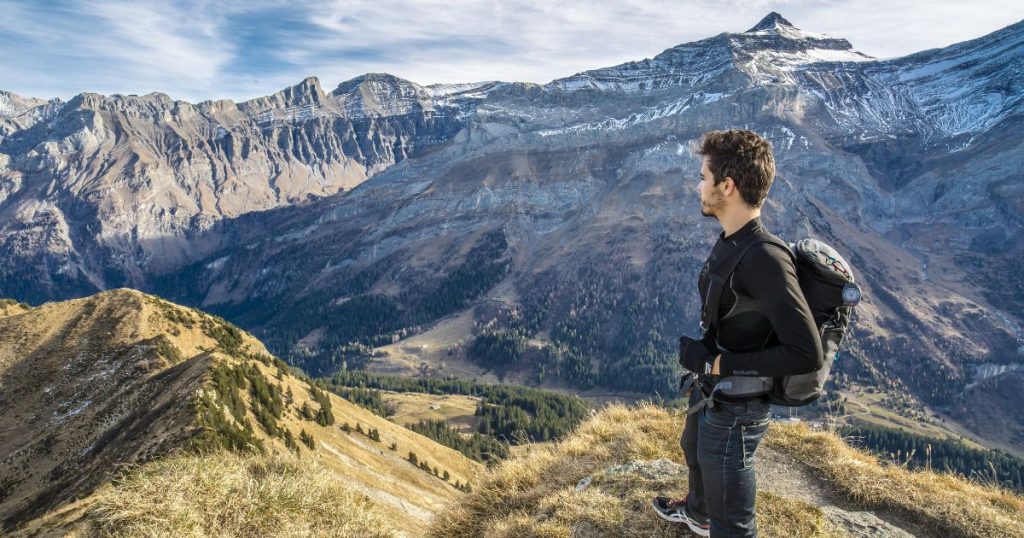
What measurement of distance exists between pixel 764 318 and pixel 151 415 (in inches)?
1232

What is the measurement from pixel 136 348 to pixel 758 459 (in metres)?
50.1

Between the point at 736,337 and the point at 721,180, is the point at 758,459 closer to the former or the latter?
the point at 736,337

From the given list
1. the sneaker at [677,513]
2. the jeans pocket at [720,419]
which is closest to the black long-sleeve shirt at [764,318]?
the jeans pocket at [720,419]

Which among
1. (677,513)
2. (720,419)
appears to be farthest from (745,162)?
(677,513)

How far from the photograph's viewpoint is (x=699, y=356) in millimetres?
7031

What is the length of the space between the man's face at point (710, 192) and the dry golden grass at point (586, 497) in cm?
509

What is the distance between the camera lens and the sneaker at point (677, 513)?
26.5 feet

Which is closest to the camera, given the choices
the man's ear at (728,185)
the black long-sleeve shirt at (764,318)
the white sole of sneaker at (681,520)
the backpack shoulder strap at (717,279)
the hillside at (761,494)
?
the black long-sleeve shirt at (764,318)

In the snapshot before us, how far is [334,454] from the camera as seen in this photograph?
39094 millimetres

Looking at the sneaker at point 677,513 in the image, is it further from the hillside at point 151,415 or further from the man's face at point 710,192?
the hillside at point 151,415

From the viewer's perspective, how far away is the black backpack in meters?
6.34

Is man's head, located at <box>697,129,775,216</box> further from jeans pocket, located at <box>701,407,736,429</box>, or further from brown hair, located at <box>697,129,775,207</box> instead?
jeans pocket, located at <box>701,407,736,429</box>

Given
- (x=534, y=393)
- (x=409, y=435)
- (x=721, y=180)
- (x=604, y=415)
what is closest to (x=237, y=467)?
(x=604, y=415)

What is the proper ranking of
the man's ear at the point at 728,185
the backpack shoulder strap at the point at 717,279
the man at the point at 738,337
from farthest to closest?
1. the man's ear at the point at 728,185
2. the backpack shoulder strap at the point at 717,279
3. the man at the point at 738,337
